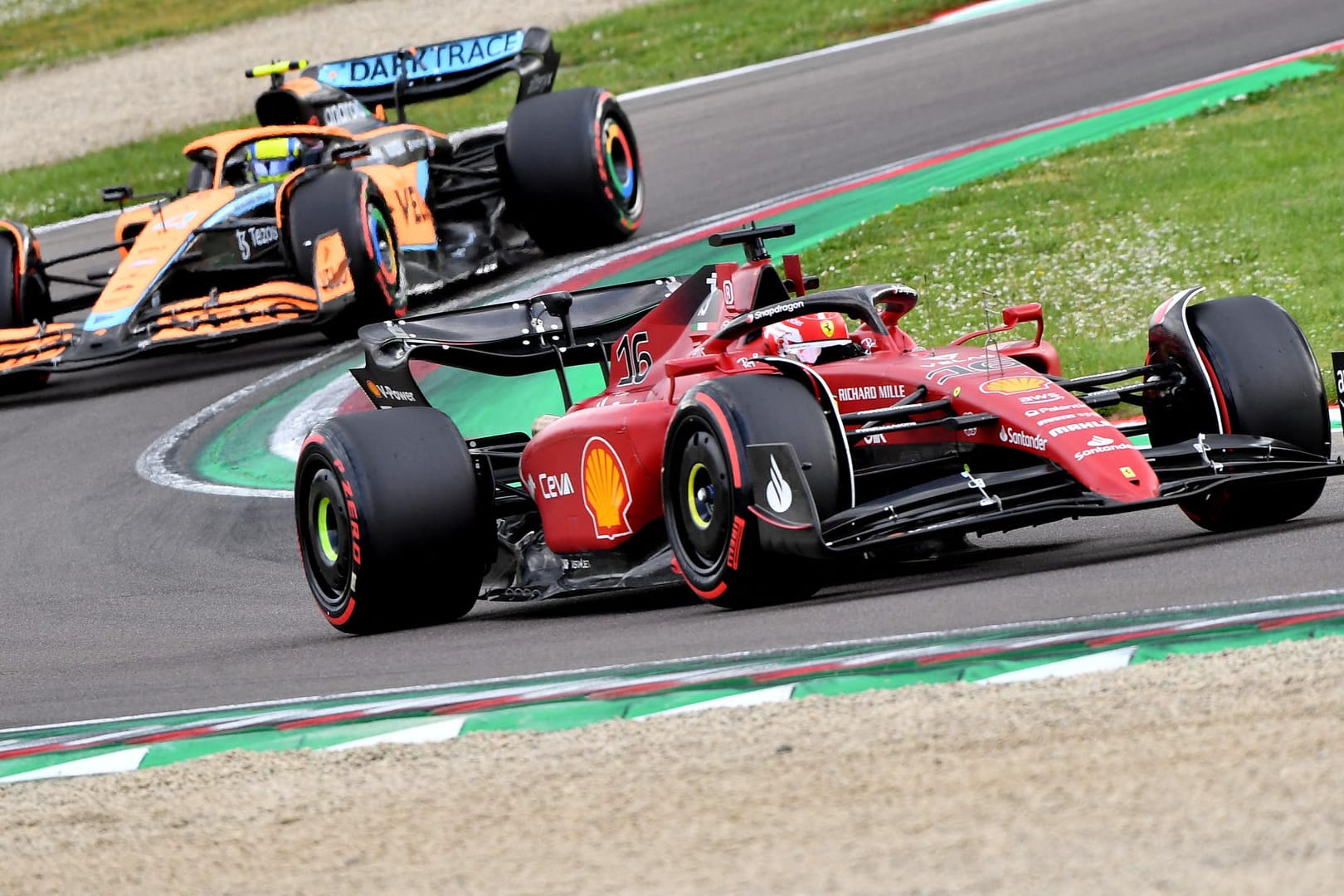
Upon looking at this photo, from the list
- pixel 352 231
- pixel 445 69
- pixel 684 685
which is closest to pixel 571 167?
pixel 445 69

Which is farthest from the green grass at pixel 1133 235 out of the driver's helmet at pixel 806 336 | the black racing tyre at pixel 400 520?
the black racing tyre at pixel 400 520

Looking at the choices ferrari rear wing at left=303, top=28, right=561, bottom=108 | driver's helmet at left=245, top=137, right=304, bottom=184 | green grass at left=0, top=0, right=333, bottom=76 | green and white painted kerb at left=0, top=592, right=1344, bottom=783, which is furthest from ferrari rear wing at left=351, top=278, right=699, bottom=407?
green grass at left=0, top=0, right=333, bottom=76

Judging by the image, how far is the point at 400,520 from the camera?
8.07 meters

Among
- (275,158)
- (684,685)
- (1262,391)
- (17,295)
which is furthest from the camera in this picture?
(275,158)

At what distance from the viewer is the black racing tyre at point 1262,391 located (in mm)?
7199

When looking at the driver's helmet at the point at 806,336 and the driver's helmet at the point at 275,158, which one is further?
the driver's helmet at the point at 275,158

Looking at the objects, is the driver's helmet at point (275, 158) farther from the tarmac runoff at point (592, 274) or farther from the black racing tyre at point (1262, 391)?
the black racing tyre at point (1262, 391)

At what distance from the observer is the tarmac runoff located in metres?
13.0

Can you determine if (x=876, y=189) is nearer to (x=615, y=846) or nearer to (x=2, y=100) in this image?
(x=615, y=846)

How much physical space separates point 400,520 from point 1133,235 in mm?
7472

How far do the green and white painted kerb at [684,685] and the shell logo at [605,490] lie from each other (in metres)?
1.50

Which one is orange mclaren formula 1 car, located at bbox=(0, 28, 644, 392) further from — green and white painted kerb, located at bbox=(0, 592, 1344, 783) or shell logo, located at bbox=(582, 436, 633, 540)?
green and white painted kerb, located at bbox=(0, 592, 1344, 783)

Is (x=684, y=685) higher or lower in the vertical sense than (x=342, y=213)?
lower

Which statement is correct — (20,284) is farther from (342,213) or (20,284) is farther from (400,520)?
(400,520)
